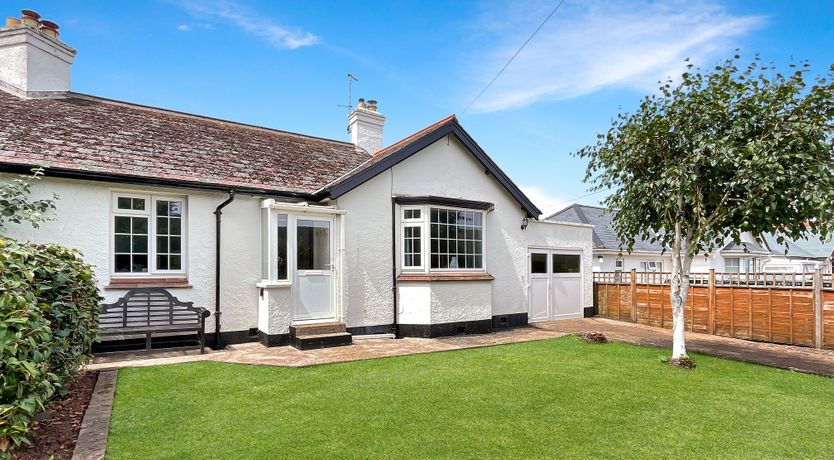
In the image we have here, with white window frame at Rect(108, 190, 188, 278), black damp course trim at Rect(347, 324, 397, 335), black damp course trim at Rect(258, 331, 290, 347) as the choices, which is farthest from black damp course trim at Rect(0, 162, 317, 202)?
black damp course trim at Rect(347, 324, 397, 335)

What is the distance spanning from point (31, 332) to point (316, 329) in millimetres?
6696

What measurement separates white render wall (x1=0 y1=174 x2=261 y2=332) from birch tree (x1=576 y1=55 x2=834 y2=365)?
27.2 ft

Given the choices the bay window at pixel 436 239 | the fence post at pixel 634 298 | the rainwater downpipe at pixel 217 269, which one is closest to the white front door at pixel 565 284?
the fence post at pixel 634 298

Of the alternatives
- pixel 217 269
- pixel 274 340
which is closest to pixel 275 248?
pixel 217 269

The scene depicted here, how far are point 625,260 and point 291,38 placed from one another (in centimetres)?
2006

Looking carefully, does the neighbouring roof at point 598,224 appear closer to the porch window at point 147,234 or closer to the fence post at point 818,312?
the fence post at point 818,312

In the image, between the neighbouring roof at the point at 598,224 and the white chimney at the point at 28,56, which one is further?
the neighbouring roof at the point at 598,224

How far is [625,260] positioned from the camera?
74.9 ft

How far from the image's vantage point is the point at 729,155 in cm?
728

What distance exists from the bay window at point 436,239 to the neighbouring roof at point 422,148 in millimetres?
1457

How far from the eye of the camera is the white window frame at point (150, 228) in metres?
8.94

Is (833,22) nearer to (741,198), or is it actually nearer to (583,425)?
(741,198)

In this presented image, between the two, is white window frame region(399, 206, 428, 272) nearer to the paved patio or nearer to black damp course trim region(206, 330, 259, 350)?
the paved patio

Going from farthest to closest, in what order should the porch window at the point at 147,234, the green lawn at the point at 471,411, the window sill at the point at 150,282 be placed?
the porch window at the point at 147,234 → the window sill at the point at 150,282 → the green lawn at the point at 471,411
